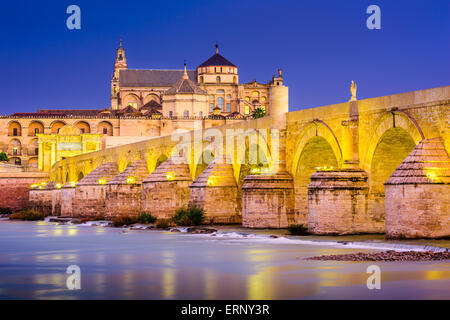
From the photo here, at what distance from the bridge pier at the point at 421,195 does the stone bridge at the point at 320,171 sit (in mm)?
25

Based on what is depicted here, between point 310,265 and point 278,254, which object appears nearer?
point 310,265

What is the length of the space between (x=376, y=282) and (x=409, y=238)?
18.3 feet

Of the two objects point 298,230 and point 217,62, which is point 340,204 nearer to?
point 298,230

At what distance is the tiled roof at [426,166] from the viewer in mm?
18203

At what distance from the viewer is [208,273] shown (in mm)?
14773

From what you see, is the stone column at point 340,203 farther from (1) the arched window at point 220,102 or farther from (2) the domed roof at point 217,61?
(2) the domed roof at point 217,61

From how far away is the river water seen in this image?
39.6 ft

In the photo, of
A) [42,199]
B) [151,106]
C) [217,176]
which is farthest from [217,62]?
[217,176]

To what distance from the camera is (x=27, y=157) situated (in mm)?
94438

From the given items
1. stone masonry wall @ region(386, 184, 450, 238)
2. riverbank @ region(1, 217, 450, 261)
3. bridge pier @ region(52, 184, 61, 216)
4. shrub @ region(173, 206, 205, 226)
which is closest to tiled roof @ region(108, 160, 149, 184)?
riverbank @ region(1, 217, 450, 261)

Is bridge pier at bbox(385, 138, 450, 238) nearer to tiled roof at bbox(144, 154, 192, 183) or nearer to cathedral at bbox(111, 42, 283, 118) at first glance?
tiled roof at bbox(144, 154, 192, 183)

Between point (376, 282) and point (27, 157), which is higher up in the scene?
point (27, 157)
